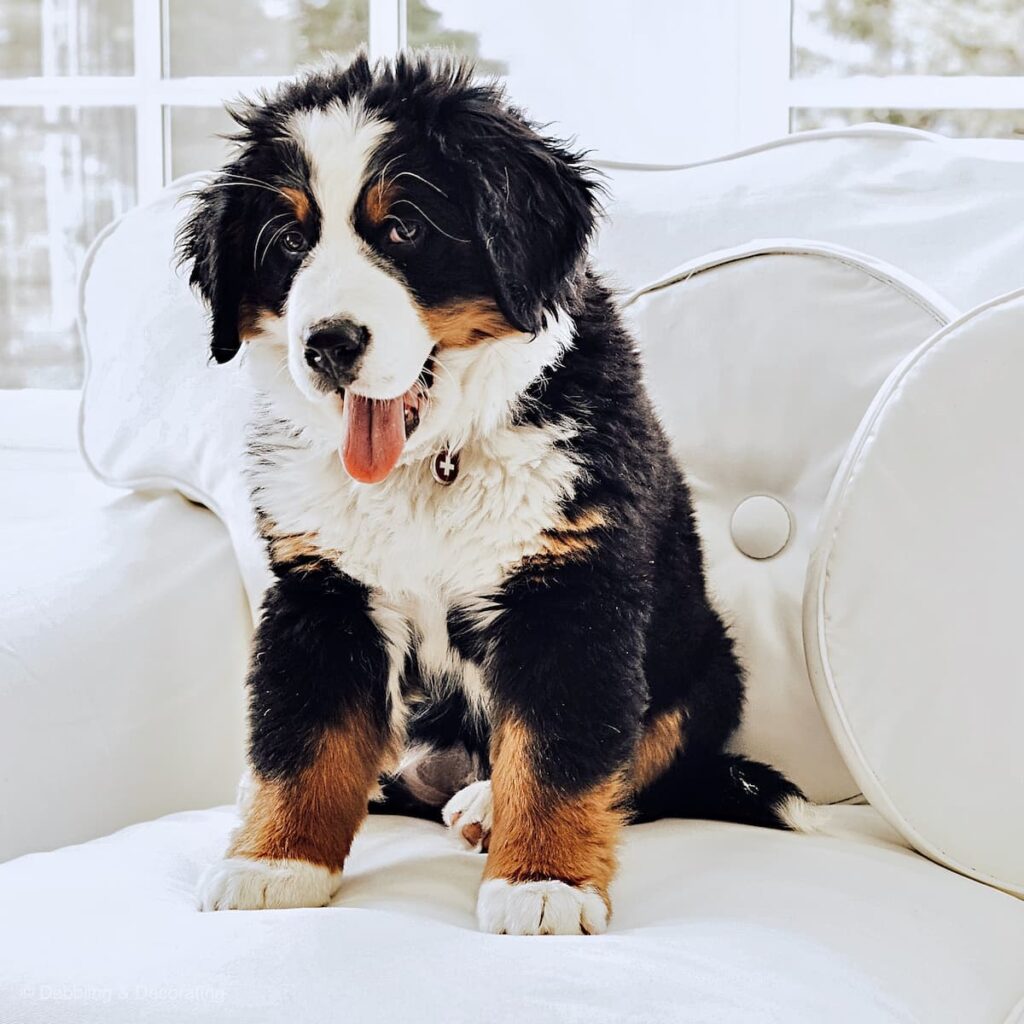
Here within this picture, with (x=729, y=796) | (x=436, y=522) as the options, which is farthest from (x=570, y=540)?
(x=729, y=796)

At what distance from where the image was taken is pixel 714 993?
A: 2.87 ft

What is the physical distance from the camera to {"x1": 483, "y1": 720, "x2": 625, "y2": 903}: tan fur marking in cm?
114

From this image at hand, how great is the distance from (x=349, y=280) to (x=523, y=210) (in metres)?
0.18

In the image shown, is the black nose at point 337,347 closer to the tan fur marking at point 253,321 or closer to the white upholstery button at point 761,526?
the tan fur marking at point 253,321

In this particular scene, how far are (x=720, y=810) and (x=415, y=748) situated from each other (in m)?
0.36

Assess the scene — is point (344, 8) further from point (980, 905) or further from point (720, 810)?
point (980, 905)

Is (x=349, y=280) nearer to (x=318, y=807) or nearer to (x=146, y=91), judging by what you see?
(x=318, y=807)

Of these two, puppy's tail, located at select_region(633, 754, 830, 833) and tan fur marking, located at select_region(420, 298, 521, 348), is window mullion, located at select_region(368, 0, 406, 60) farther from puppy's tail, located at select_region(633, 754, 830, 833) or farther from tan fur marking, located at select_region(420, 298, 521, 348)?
puppy's tail, located at select_region(633, 754, 830, 833)

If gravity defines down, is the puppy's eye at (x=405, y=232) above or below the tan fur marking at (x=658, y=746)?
above

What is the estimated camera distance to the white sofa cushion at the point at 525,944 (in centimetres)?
84

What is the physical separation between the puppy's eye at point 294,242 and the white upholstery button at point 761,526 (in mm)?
626

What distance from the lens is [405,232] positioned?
3.82 feet

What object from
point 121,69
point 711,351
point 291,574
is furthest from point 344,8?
point 291,574

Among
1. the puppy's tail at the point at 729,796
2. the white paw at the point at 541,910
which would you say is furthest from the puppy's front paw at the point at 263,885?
the puppy's tail at the point at 729,796
